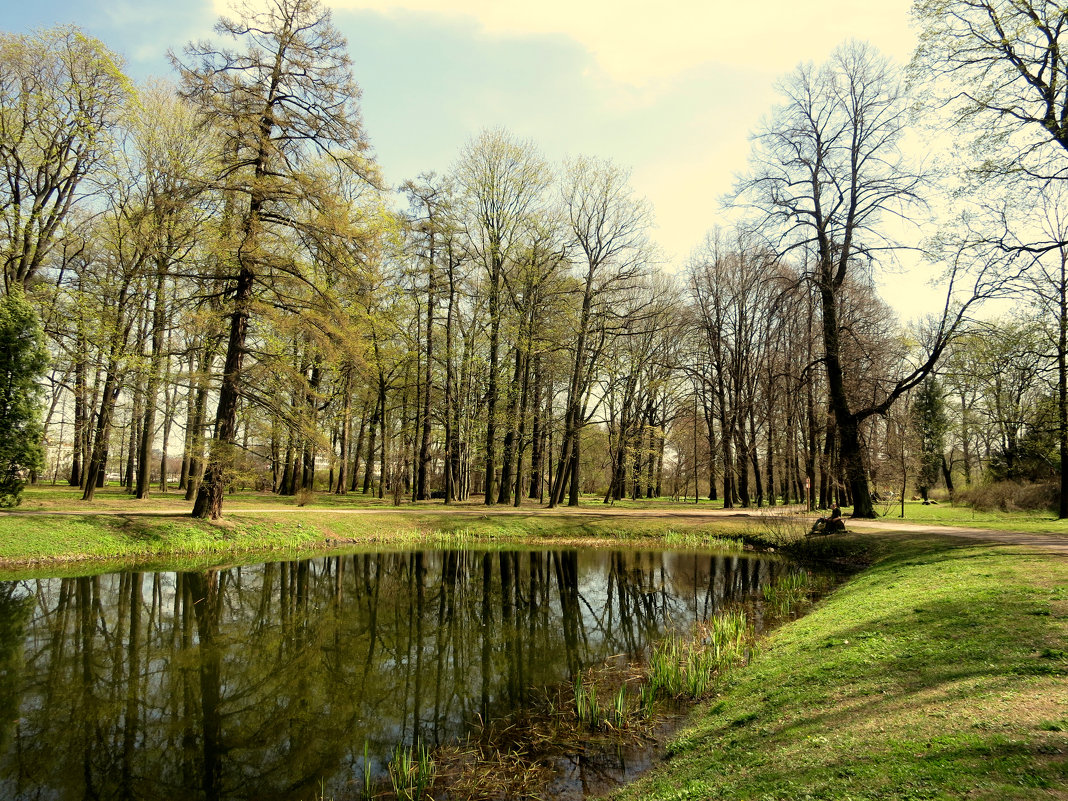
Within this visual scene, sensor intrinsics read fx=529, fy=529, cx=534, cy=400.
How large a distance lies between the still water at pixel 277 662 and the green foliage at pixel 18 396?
4986 millimetres

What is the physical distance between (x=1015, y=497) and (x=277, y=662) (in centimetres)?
2801

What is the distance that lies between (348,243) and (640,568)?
42.1ft

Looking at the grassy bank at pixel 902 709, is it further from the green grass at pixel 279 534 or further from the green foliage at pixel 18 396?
the green foliage at pixel 18 396

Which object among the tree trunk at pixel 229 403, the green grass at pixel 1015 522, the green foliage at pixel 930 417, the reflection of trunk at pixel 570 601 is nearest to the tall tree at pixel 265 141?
the tree trunk at pixel 229 403

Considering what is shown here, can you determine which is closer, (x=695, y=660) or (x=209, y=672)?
(x=209, y=672)

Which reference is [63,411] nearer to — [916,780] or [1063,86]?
[916,780]

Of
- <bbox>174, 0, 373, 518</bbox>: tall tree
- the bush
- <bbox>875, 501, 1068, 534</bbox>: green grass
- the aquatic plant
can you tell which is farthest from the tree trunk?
the bush

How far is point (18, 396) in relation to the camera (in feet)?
46.3

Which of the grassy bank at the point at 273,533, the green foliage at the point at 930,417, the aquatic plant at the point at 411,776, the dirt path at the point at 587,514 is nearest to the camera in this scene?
the aquatic plant at the point at 411,776

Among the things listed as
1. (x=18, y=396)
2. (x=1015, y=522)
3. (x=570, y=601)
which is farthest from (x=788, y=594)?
(x=18, y=396)

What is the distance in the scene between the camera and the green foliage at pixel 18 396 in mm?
13930

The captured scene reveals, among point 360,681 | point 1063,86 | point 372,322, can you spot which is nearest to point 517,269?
point 372,322

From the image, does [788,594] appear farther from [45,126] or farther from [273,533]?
[45,126]

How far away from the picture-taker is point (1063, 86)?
11477 millimetres
